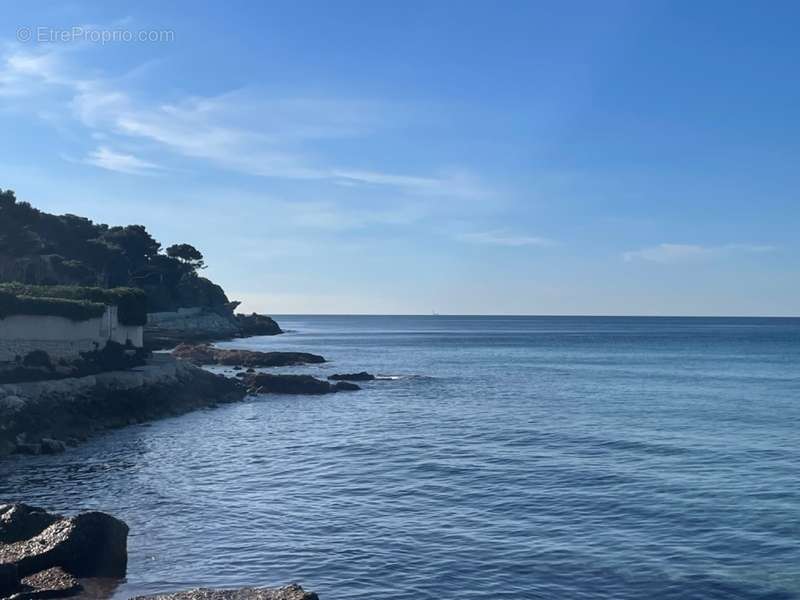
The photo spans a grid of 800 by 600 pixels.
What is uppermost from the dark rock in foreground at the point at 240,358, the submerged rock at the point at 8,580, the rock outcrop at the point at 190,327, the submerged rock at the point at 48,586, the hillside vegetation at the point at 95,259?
the hillside vegetation at the point at 95,259

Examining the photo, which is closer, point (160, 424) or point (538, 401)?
point (160, 424)

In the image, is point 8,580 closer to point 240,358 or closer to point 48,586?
point 48,586

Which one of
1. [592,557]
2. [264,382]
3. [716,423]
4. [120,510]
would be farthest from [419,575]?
[264,382]

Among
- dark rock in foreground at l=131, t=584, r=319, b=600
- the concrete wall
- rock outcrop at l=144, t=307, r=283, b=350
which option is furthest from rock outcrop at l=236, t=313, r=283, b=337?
dark rock in foreground at l=131, t=584, r=319, b=600

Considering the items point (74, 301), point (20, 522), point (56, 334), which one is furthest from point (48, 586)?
point (74, 301)

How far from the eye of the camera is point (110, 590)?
18031 mm

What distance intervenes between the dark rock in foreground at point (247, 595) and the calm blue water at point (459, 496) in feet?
8.36

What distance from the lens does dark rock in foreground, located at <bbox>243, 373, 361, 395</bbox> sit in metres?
68.8

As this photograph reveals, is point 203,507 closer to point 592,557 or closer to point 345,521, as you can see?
point 345,521

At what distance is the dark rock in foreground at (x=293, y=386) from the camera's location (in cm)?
6875

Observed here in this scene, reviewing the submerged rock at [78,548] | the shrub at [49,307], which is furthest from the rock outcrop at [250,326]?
the submerged rock at [78,548]

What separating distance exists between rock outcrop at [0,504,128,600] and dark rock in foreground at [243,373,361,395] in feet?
157

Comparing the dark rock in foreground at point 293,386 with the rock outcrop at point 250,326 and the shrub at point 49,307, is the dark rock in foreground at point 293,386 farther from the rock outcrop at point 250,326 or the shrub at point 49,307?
the rock outcrop at point 250,326

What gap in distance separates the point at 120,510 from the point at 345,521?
306 inches
